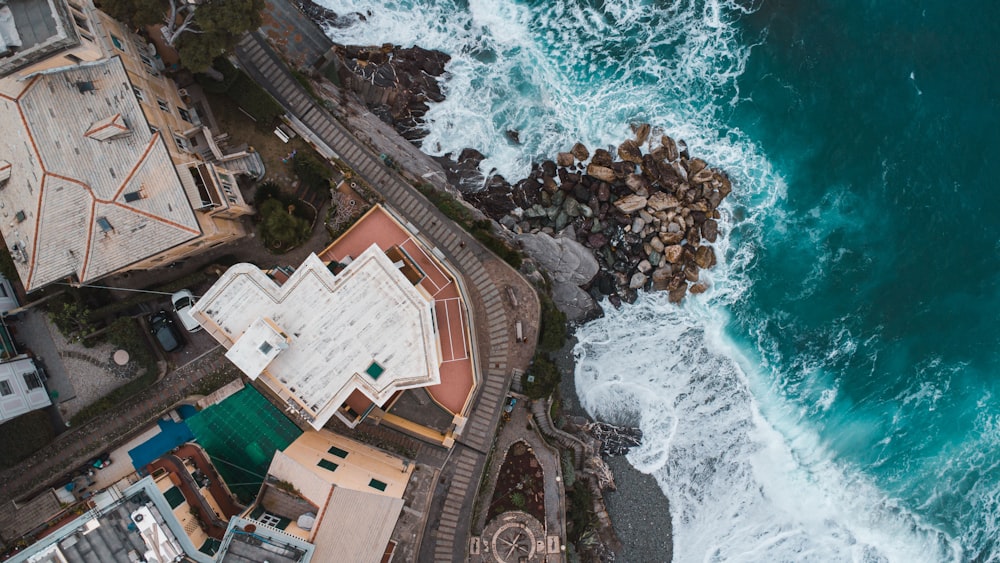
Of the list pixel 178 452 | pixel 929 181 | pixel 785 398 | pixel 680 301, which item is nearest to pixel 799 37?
pixel 929 181

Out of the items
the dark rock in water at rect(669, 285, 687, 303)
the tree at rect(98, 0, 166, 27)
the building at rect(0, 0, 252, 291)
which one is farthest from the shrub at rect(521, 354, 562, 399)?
the tree at rect(98, 0, 166, 27)

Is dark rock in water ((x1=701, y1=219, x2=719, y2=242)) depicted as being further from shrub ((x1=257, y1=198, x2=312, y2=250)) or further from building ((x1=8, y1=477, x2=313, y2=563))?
building ((x1=8, y1=477, x2=313, y2=563))

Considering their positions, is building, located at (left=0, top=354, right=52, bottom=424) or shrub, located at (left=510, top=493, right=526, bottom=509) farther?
shrub, located at (left=510, top=493, right=526, bottom=509)

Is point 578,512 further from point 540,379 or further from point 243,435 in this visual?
point 243,435

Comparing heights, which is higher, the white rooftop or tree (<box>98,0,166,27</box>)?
tree (<box>98,0,166,27</box>)

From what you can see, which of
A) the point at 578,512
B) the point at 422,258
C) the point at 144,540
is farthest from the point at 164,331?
the point at 578,512

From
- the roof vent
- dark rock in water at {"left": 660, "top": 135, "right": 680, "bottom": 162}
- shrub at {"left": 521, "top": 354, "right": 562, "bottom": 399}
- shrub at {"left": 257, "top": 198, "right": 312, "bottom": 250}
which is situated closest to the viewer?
the roof vent
